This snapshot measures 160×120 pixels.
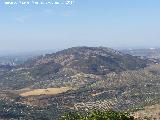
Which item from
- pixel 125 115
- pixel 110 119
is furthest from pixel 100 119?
pixel 125 115

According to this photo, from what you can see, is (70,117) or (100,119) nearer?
(100,119)

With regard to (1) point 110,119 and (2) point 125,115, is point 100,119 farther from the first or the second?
(2) point 125,115

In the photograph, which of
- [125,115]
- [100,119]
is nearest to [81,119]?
[100,119]

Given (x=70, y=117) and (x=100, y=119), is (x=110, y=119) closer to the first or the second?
(x=100, y=119)

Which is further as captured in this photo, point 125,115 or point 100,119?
point 125,115

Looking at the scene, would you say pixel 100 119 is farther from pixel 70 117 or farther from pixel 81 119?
pixel 70 117

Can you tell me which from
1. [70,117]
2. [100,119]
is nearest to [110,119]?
[100,119]
